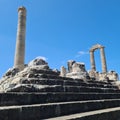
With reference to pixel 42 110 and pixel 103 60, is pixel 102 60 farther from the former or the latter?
pixel 42 110

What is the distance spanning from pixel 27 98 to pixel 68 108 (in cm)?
133

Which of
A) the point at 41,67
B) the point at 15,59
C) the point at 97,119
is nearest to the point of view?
the point at 97,119

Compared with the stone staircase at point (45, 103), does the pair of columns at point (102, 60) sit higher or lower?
higher

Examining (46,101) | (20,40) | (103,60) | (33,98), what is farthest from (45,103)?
(103,60)

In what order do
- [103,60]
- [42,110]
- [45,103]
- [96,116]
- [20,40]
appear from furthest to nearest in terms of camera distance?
1. [103,60]
2. [20,40]
3. [45,103]
4. [96,116]
5. [42,110]

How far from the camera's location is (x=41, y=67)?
823cm

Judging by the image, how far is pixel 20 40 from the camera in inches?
779

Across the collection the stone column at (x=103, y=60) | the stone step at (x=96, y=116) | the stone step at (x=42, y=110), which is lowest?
the stone step at (x=96, y=116)

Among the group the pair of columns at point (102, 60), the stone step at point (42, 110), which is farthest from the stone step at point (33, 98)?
the pair of columns at point (102, 60)

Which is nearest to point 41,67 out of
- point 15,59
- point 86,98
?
point 86,98

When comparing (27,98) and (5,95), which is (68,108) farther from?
(5,95)

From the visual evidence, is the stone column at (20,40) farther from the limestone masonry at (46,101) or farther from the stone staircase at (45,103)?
the stone staircase at (45,103)

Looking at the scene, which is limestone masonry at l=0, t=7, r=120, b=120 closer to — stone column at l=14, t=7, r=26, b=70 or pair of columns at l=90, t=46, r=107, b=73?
stone column at l=14, t=7, r=26, b=70

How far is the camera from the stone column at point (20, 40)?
742 inches
